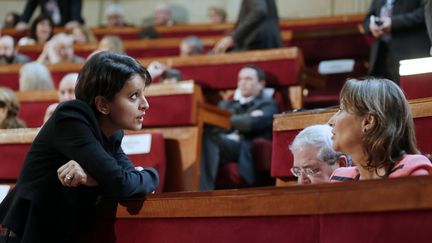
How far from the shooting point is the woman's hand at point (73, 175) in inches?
41.7

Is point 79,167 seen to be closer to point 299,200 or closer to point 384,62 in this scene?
point 299,200

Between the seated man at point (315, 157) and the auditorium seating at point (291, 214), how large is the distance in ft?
1.16

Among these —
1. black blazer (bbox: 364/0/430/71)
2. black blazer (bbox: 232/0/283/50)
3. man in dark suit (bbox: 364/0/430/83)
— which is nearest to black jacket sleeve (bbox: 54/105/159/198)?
man in dark suit (bbox: 364/0/430/83)

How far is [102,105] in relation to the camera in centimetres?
116

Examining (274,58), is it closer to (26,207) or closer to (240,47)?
(240,47)

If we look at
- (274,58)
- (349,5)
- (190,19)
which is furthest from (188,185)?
(190,19)

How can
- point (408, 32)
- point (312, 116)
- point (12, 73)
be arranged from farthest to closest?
point (12, 73) < point (408, 32) < point (312, 116)

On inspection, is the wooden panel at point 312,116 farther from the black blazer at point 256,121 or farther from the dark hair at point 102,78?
the black blazer at point 256,121

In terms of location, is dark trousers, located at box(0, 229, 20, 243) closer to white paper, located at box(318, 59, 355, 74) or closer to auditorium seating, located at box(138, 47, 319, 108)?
auditorium seating, located at box(138, 47, 319, 108)

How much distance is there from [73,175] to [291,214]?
1.16 ft

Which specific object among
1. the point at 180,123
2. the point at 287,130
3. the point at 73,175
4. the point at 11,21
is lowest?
the point at 11,21

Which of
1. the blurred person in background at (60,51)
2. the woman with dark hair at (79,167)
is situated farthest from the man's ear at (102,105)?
the blurred person in background at (60,51)

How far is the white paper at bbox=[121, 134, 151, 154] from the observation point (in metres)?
1.95

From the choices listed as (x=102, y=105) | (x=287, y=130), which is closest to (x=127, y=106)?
(x=102, y=105)
